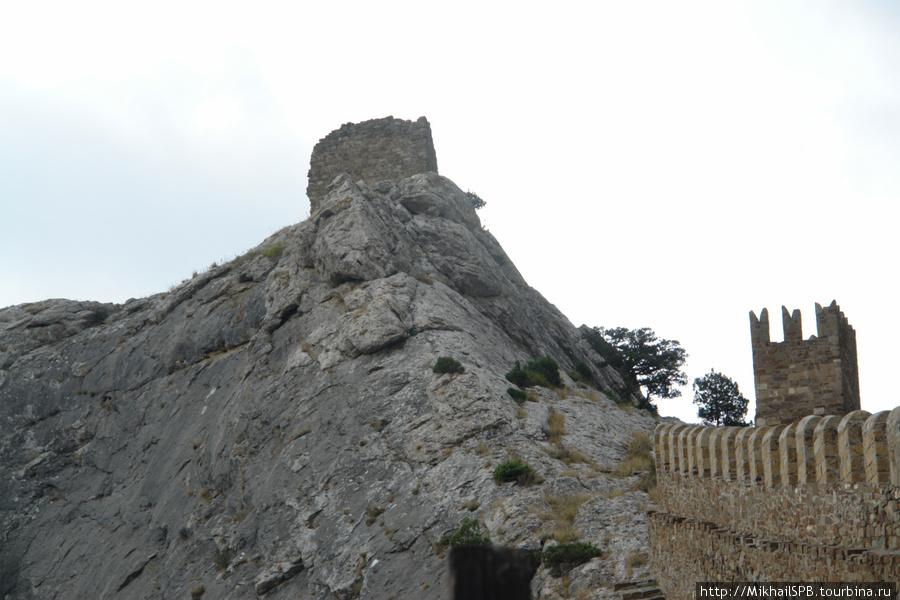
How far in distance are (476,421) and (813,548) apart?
52.4 ft

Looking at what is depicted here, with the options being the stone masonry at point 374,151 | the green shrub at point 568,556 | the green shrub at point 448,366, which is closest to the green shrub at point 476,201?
the stone masonry at point 374,151

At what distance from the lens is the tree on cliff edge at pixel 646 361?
1467 inches

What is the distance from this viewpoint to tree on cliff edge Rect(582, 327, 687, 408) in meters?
37.2

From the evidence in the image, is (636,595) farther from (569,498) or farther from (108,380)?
(108,380)

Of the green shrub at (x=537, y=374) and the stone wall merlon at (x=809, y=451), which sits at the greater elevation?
the green shrub at (x=537, y=374)

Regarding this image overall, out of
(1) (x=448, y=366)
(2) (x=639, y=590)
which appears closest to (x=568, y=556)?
(2) (x=639, y=590)

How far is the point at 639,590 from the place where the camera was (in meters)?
16.8

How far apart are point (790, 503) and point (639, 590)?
6958 millimetres

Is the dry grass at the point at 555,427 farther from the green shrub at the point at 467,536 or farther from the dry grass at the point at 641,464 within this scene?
the green shrub at the point at 467,536

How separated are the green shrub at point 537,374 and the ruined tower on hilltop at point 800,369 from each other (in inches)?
367

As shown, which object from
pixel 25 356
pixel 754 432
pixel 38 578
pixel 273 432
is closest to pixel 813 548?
pixel 754 432

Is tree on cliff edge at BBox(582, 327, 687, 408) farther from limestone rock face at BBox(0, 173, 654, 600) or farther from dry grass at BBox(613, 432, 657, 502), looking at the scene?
dry grass at BBox(613, 432, 657, 502)

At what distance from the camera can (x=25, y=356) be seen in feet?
126

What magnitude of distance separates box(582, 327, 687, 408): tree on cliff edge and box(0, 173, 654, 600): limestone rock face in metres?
0.86
